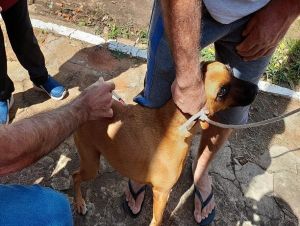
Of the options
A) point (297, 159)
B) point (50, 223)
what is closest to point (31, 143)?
point (50, 223)

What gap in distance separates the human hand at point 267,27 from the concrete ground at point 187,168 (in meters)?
1.43

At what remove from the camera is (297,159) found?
11.9ft

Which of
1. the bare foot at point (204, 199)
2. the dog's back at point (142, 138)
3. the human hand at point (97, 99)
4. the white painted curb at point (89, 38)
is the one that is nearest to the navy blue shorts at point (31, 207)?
the human hand at point (97, 99)

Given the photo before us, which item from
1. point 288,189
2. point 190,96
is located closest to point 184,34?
point 190,96

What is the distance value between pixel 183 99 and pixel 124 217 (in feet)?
4.51

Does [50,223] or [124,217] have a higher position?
[50,223]

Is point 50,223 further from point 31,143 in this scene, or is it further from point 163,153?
point 163,153

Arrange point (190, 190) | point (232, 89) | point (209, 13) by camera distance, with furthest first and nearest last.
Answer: point (190, 190) → point (232, 89) → point (209, 13)

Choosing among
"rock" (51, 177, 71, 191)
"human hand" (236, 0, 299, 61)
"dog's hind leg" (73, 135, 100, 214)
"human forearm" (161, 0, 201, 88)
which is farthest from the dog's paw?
"human hand" (236, 0, 299, 61)

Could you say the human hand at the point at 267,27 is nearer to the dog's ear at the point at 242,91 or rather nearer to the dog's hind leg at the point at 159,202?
the dog's ear at the point at 242,91

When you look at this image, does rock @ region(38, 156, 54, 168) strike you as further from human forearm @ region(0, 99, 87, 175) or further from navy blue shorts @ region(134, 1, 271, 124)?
human forearm @ region(0, 99, 87, 175)

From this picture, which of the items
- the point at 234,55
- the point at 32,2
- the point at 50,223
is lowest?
the point at 32,2

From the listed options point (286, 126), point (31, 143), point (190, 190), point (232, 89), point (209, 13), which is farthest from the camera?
point (286, 126)

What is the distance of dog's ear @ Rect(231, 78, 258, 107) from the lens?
2439mm
